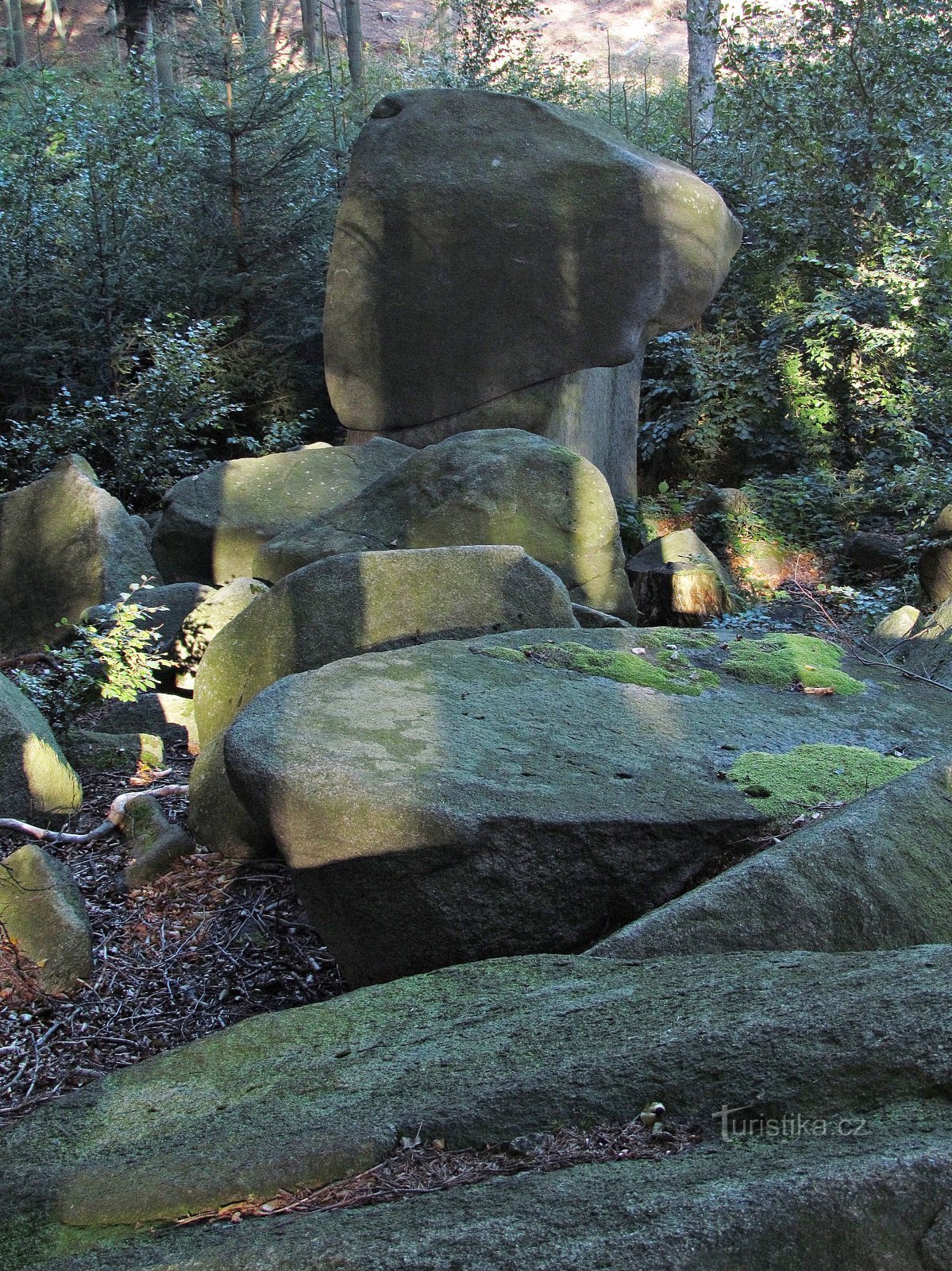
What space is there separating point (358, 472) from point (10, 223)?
5.42 metres

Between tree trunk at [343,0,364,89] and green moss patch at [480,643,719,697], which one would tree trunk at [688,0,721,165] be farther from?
green moss patch at [480,643,719,697]

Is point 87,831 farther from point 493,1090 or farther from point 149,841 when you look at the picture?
point 493,1090

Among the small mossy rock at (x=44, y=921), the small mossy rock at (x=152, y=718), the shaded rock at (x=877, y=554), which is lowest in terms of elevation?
the shaded rock at (x=877, y=554)

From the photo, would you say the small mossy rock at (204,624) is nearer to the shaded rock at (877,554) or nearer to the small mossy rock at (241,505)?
the small mossy rock at (241,505)

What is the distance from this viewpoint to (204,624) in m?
6.03

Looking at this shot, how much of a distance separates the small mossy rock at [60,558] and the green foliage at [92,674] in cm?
146

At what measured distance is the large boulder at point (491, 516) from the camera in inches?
250

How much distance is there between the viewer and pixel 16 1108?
2.71m

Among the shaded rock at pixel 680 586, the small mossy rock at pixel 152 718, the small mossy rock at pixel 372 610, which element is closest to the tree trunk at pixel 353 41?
the shaded rock at pixel 680 586

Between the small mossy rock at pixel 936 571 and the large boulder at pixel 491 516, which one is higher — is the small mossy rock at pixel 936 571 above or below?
below

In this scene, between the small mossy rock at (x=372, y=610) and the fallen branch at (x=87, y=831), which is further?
the small mossy rock at (x=372, y=610)

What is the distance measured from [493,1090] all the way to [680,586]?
6.21 metres

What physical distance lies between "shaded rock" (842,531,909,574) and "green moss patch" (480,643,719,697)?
5285mm

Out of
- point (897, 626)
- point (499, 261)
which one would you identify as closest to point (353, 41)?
point (499, 261)
